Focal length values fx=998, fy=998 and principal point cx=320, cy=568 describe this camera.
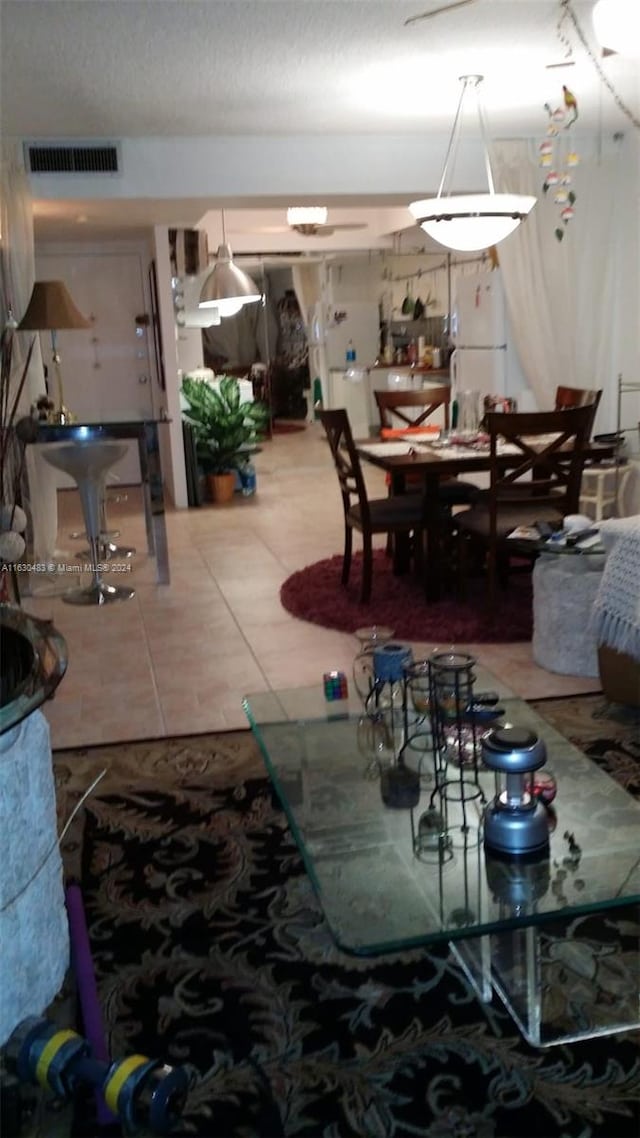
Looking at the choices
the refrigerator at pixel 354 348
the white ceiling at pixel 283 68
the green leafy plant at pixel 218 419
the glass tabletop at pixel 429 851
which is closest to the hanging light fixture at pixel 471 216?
the white ceiling at pixel 283 68

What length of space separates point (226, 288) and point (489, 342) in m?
1.94

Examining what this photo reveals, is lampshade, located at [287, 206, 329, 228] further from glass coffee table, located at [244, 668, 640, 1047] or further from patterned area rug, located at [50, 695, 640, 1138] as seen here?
glass coffee table, located at [244, 668, 640, 1047]

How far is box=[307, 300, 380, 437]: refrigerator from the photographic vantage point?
457 inches

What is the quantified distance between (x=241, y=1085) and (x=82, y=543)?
17.0 feet

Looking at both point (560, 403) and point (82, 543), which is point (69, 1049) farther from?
point (82, 543)

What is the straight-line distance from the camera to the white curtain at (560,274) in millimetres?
6062

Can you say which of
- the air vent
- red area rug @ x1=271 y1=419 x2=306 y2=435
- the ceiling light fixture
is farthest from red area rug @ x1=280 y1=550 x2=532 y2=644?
red area rug @ x1=271 y1=419 x2=306 y2=435

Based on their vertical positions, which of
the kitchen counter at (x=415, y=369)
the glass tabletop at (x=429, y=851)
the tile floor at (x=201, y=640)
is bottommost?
the tile floor at (x=201, y=640)

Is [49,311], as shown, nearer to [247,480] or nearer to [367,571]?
[367,571]

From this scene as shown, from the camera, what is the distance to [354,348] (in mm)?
11836

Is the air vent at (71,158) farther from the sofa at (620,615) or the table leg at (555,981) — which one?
the table leg at (555,981)

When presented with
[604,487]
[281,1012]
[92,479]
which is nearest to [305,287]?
[604,487]

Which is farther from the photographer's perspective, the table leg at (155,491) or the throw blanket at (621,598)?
the table leg at (155,491)

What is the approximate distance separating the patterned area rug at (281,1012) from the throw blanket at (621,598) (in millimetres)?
534
